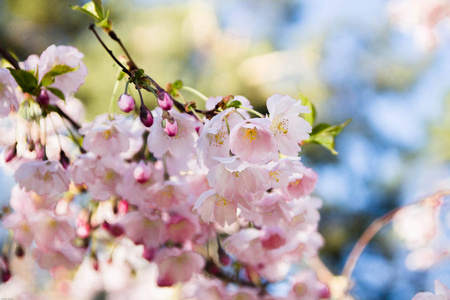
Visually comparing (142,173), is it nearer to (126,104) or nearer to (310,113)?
(126,104)

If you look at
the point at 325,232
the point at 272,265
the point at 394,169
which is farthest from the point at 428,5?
the point at 394,169

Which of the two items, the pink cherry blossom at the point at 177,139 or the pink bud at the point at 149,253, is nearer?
the pink cherry blossom at the point at 177,139

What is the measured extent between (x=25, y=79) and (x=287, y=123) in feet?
1.26

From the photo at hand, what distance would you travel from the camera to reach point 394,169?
632cm

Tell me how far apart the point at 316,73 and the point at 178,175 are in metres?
4.81

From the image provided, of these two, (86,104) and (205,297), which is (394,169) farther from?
(205,297)

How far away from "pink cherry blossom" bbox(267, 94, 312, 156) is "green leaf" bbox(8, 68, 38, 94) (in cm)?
35

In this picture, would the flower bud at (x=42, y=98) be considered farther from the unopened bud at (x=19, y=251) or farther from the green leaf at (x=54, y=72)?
the unopened bud at (x=19, y=251)

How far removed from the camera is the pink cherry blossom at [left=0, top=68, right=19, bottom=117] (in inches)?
23.4

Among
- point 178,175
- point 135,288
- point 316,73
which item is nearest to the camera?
point 178,175

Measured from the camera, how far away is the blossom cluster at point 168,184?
0.57 m

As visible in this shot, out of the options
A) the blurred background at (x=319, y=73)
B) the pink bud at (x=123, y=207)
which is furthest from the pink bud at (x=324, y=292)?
the blurred background at (x=319, y=73)

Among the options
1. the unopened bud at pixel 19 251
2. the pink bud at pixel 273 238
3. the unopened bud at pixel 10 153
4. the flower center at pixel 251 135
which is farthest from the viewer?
the unopened bud at pixel 19 251

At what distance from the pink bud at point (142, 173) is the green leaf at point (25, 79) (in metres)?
0.21
